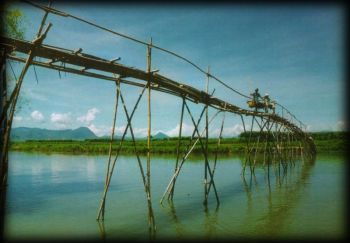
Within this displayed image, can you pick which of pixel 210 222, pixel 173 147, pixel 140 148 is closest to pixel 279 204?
pixel 210 222

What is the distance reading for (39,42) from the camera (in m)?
6.04

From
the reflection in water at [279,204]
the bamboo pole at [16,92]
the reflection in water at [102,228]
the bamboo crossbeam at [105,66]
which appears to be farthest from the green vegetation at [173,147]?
the bamboo pole at [16,92]

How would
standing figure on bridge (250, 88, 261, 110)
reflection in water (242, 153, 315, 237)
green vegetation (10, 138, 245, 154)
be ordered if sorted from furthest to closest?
green vegetation (10, 138, 245, 154), standing figure on bridge (250, 88, 261, 110), reflection in water (242, 153, 315, 237)

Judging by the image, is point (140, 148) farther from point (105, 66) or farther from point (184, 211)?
point (105, 66)

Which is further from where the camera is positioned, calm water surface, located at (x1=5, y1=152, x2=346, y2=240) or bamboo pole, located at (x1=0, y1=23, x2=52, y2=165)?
calm water surface, located at (x1=5, y1=152, x2=346, y2=240)

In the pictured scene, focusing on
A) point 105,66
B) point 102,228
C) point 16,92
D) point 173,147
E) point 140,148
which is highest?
point 105,66

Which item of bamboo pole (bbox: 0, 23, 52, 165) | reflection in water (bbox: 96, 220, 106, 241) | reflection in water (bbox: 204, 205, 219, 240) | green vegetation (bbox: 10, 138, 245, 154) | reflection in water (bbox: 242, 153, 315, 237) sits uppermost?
bamboo pole (bbox: 0, 23, 52, 165)

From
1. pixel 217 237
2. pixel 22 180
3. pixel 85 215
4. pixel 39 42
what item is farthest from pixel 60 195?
pixel 39 42

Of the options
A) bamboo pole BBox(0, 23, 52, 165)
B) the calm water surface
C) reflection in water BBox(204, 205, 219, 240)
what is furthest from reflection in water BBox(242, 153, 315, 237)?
bamboo pole BBox(0, 23, 52, 165)

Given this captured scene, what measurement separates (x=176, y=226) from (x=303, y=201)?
18.2 ft

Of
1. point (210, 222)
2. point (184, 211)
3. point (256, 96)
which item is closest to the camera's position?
point (210, 222)

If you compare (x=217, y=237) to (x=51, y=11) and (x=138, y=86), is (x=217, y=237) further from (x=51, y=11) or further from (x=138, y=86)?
(x=51, y=11)

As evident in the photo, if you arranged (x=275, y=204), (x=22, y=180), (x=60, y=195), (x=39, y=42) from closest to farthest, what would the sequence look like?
(x=39, y=42), (x=275, y=204), (x=60, y=195), (x=22, y=180)

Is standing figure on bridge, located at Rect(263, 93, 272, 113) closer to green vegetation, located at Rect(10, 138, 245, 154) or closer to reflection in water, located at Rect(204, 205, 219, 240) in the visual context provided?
reflection in water, located at Rect(204, 205, 219, 240)
